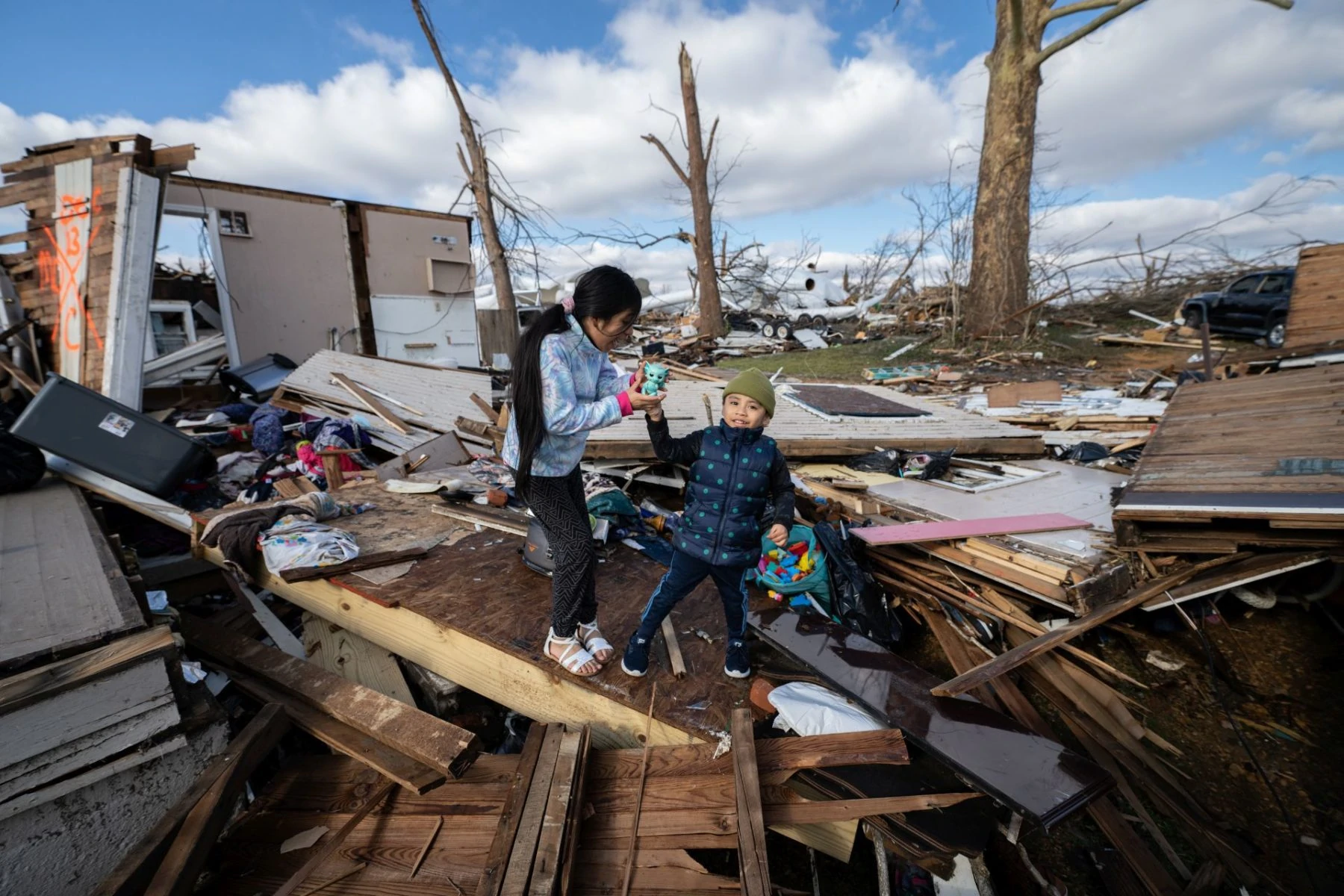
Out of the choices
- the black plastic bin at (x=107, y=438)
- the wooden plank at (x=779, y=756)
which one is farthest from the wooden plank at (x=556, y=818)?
the black plastic bin at (x=107, y=438)

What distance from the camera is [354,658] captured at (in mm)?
3527

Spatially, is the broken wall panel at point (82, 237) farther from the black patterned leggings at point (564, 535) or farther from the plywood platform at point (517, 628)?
the black patterned leggings at point (564, 535)

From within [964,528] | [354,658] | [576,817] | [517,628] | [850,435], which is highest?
[850,435]

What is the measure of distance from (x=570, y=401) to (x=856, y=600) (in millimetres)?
2087

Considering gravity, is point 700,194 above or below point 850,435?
above

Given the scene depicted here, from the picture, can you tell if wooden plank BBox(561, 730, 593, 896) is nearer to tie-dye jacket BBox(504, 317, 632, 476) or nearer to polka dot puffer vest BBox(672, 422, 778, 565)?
polka dot puffer vest BBox(672, 422, 778, 565)

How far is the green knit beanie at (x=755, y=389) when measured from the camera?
2.37m

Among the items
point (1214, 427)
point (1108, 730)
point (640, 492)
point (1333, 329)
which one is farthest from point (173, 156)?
point (1333, 329)

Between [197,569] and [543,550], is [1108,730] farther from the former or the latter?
[197,569]

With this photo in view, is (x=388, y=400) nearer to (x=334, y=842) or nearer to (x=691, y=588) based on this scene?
(x=334, y=842)

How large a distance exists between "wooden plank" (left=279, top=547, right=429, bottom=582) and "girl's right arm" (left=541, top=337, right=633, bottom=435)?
189 cm

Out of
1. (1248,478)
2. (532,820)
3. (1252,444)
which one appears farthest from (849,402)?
(532,820)

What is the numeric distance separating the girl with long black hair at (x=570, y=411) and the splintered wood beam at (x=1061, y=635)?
5.15 feet

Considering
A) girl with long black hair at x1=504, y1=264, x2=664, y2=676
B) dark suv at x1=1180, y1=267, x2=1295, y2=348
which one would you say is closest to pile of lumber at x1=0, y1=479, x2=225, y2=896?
girl with long black hair at x1=504, y1=264, x2=664, y2=676
